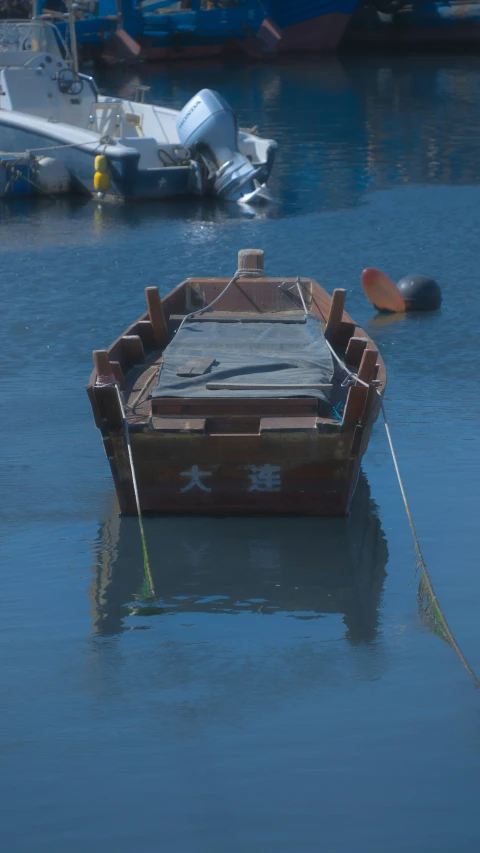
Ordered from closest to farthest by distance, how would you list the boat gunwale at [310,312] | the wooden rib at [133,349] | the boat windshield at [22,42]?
the boat gunwale at [310,312]
the wooden rib at [133,349]
the boat windshield at [22,42]

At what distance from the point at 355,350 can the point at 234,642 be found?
3.88 meters

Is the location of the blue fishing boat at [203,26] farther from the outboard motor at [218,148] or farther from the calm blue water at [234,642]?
the calm blue water at [234,642]

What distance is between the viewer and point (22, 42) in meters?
24.5

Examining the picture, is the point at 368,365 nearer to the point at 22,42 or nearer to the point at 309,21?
the point at 22,42

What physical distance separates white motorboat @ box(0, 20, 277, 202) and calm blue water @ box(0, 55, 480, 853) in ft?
24.5

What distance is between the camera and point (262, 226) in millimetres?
19500

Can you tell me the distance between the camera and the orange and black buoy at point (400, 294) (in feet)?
46.8

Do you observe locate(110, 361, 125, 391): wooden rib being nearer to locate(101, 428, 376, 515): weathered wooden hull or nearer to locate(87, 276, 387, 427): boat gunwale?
locate(87, 276, 387, 427): boat gunwale

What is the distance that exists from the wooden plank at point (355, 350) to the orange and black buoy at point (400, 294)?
→ 438 centimetres

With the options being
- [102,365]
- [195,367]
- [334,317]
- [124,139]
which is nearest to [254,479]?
[195,367]

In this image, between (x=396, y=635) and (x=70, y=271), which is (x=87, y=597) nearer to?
(x=396, y=635)

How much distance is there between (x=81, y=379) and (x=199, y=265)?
5504 mm

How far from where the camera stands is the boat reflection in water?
7347 mm

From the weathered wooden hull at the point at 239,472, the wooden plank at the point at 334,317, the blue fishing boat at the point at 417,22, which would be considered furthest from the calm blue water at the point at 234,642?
the blue fishing boat at the point at 417,22
